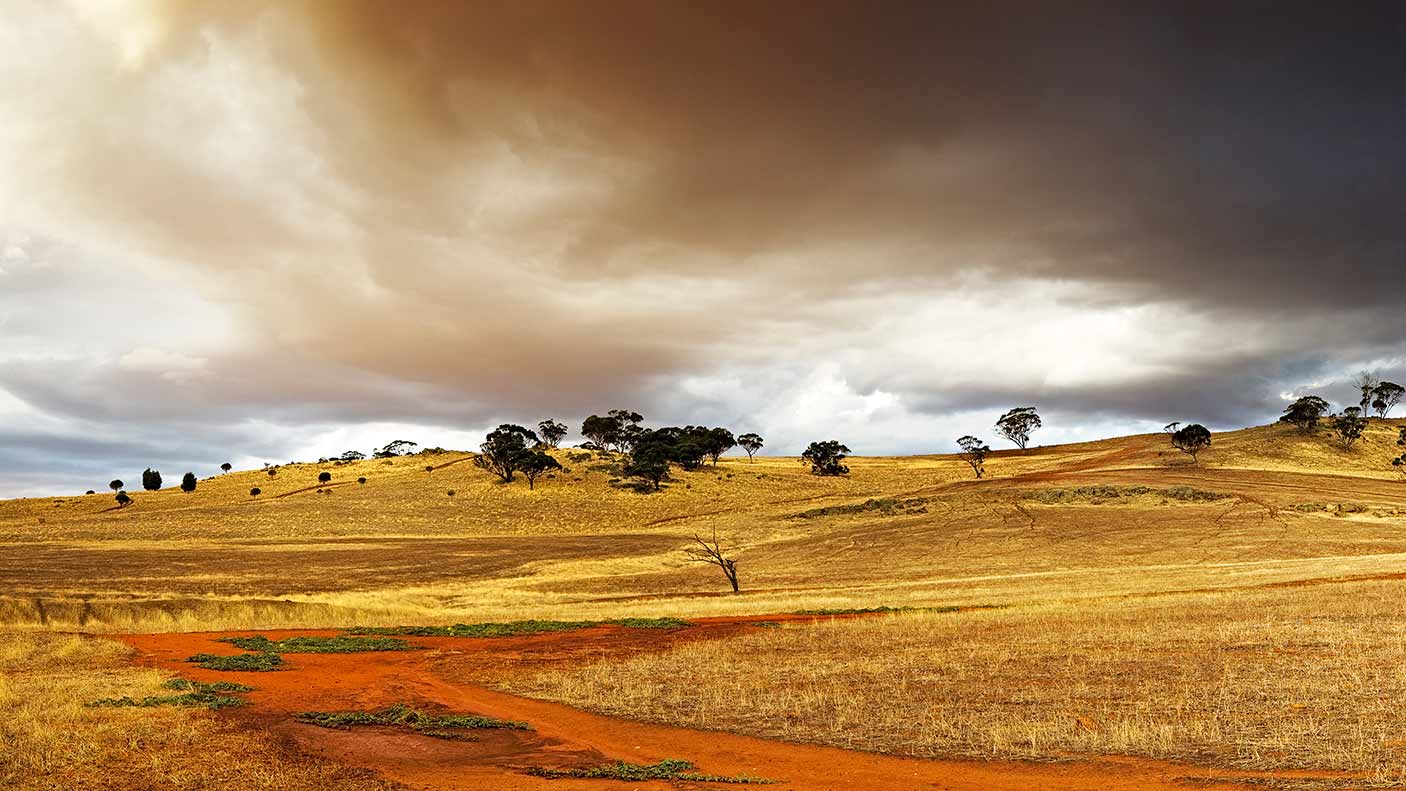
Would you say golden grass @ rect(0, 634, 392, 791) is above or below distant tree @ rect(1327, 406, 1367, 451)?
below

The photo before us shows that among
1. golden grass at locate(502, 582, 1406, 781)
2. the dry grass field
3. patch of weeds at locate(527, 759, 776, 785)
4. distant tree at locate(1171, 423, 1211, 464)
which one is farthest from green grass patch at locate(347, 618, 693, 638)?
distant tree at locate(1171, 423, 1211, 464)

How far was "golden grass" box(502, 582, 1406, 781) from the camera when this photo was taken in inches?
586

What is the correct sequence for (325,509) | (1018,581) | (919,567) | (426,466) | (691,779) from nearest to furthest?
1. (691,779)
2. (1018,581)
3. (919,567)
4. (325,509)
5. (426,466)

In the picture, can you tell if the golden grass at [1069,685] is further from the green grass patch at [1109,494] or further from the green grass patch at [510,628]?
the green grass patch at [1109,494]

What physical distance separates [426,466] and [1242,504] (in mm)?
142209

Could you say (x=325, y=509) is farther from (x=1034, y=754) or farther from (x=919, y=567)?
(x=1034, y=754)

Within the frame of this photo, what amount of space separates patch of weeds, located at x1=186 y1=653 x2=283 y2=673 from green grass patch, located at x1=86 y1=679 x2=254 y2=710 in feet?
11.6

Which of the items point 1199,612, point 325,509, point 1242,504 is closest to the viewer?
point 1199,612

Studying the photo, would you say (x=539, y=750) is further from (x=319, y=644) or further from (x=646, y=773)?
(x=319, y=644)

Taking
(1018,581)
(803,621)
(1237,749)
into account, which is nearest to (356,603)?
(803,621)

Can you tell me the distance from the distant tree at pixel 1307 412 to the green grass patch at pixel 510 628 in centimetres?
14867

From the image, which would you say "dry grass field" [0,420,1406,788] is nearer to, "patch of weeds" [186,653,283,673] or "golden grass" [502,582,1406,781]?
"golden grass" [502,582,1406,781]

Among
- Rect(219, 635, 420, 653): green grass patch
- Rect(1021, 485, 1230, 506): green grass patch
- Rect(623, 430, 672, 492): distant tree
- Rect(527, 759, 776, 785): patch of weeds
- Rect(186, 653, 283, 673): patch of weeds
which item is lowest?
Rect(219, 635, 420, 653): green grass patch

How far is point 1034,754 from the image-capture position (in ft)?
48.2
